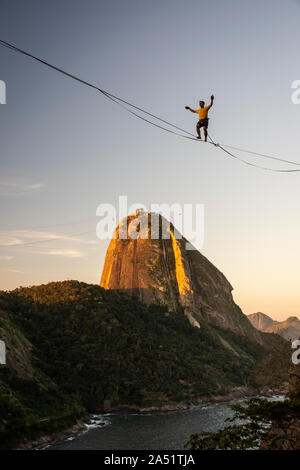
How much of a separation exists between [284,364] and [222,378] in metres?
65.3

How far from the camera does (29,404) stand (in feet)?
159

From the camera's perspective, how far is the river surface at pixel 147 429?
46125 millimetres

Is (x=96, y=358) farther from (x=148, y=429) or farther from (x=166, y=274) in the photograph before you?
(x=166, y=274)

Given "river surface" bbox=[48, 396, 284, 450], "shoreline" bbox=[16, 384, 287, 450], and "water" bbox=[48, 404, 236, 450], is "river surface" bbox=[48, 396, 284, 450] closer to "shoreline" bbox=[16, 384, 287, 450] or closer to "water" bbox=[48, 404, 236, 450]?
"water" bbox=[48, 404, 236, 450]

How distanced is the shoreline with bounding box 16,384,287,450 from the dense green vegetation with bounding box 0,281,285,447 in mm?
998

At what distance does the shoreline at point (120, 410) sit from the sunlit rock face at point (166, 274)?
30.5 meters

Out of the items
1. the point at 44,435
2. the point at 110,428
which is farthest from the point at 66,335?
the point at 44,435

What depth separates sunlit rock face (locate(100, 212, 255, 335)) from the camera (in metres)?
120

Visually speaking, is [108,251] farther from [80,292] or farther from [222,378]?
[222,378]

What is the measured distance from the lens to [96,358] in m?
74.9
